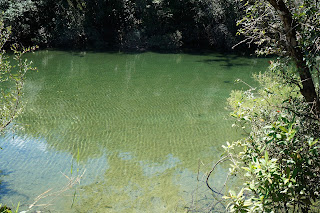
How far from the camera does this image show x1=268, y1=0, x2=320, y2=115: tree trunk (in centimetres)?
362

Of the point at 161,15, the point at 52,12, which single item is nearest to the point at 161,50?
the point at 161,15

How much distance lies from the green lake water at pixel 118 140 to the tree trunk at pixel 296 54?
1.75 metres

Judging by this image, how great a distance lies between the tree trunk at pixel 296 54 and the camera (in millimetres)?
3624

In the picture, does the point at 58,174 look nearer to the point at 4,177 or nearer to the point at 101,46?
the point at 4,177

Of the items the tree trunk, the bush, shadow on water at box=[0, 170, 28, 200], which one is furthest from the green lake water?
the tree trunk

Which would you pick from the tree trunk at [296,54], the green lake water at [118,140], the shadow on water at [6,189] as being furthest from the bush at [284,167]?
the shadow on water at [6,189]

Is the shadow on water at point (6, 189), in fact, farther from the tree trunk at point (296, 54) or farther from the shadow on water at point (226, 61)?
the shadow on water at point (226, 61)

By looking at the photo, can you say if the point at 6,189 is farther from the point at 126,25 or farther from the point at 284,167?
the point at 126,25

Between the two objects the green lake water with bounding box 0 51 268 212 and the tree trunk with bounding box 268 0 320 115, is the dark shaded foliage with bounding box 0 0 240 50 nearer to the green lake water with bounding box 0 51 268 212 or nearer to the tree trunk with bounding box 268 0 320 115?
the green lake water with bounding box 0 51 268 212

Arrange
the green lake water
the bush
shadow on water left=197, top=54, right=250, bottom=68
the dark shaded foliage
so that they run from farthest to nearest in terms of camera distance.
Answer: the dark shaded foliage
shadow on water left=197, top=54, right=250, bottom=68
the green lake water
the bush

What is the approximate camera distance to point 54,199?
5.10m

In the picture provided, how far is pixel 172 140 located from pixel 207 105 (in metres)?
2.85

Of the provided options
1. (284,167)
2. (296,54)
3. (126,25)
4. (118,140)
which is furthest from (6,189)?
(126,25)

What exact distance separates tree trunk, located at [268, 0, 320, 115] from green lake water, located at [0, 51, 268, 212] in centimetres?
175
